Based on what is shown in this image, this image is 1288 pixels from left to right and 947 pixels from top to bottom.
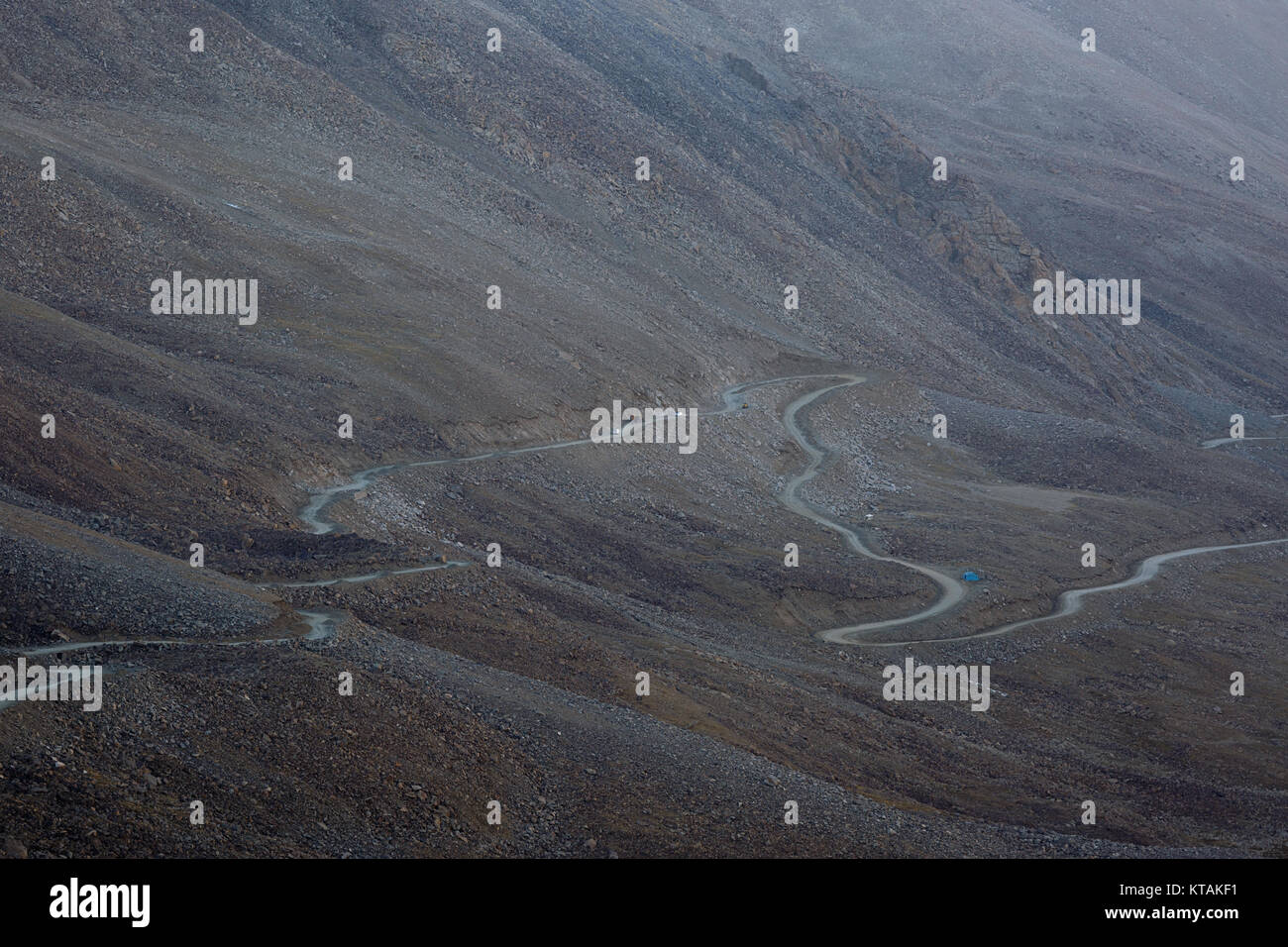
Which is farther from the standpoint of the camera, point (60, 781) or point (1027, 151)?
point (1027, 151)

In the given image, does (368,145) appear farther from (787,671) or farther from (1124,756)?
(1124,756)

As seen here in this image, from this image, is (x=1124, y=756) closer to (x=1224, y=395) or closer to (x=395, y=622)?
(x=395, y=622)

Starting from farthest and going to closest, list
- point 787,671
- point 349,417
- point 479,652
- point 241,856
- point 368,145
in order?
point 368,145, point 349,417, point 787,671, point 479,652, point 241,856

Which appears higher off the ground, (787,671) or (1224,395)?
(1224,395)

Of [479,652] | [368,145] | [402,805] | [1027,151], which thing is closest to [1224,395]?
[1027,151]

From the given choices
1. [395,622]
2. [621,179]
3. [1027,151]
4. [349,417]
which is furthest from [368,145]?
[1027,151]

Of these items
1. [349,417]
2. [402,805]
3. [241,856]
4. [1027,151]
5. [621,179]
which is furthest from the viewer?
[1027,151]

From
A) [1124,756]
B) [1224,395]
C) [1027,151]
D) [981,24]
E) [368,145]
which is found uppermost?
[981,24]

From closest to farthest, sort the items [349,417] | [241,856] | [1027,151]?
[241,856] < [349,417] < [1027,151]

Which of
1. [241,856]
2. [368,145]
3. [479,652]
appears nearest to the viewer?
[241,856]
